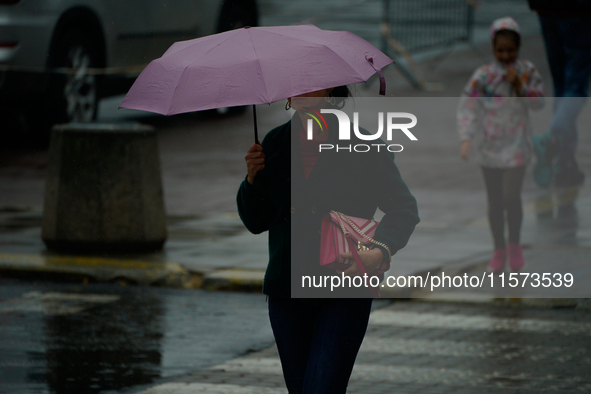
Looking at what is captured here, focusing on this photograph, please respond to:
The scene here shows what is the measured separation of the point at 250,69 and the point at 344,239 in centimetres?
63

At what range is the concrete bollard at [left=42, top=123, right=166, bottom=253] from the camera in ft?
28.1

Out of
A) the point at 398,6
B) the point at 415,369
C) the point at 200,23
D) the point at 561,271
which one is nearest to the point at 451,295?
the point at 561,271

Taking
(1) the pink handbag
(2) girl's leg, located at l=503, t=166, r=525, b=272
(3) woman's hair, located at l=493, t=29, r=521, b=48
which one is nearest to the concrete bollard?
(2) girl's leg, located at l=503, t=166, r=525, b=272

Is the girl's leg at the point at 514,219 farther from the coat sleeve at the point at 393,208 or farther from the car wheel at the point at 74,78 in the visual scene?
the car wheel at the point at 74,78

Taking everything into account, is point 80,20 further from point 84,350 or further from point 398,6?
point 398,6

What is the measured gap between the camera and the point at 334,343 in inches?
141

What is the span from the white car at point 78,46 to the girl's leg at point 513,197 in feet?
20.8

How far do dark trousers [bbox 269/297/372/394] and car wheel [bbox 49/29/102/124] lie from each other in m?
9.43

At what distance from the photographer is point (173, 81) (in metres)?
3.62

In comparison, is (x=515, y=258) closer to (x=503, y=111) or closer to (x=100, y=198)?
(x=503, y=111)

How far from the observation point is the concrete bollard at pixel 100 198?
28.1ft

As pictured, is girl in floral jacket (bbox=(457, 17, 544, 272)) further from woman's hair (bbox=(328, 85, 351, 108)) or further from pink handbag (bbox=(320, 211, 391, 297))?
pink handbag (bbox=(320, 211, 391, 297))

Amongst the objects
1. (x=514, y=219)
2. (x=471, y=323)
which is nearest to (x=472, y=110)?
(x=514, y=219)

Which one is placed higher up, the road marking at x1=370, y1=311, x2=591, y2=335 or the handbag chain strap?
the handbag chain strap
